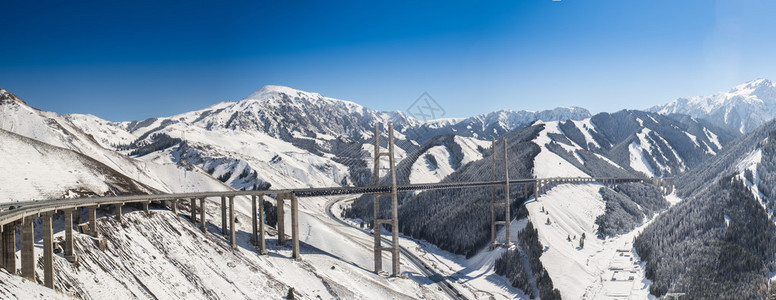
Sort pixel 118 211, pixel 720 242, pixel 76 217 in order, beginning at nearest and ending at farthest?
1. pixel 76 217
2. pixel 118 211
3. pixel 720 242

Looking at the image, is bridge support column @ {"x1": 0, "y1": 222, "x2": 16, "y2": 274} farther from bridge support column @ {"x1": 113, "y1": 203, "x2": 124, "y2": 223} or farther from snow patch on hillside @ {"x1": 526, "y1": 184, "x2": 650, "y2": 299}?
snow patch on hillside @ {"x1": 526, "y1": 184, "x2": 650, "y2": 299}

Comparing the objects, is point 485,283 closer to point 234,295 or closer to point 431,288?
point 431,288

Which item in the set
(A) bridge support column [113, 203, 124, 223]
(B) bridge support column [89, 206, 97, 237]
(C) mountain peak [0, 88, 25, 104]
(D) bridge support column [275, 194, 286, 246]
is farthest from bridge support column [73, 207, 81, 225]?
(C) mountain peak [0, 88, 25, 104]

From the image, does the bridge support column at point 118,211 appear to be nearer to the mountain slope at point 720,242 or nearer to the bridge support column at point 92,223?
the bridge support column at point 92,223

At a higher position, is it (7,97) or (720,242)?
(7,97)

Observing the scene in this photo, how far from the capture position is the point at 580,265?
99.9 metres

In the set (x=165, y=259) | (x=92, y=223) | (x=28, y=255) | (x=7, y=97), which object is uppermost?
(x=7, y=97)

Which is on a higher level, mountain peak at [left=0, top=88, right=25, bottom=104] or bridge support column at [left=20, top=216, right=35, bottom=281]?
mountain peak at [left=0, top=88, right=25, bottom=104]

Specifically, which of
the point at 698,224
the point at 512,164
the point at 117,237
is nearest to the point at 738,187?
the point at 698,224

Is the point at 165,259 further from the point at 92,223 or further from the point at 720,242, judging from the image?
the point at 720,242

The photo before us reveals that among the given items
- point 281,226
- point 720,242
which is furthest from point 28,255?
point 720,242

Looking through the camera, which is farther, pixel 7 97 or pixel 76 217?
pixel 7 97

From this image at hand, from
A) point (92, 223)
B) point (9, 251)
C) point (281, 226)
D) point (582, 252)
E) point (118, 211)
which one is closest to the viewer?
point (9, 251)

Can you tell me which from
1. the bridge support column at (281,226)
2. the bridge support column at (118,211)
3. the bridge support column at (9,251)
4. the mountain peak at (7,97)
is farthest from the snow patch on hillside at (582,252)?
the mountain peak at (7,97)
